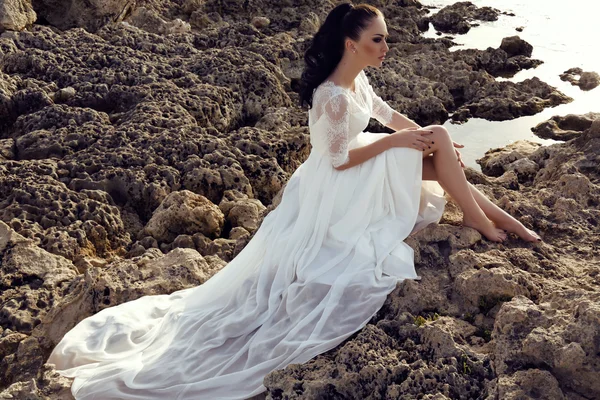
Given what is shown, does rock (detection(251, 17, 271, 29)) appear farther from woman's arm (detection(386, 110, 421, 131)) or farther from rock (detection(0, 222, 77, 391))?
rock (detection(0, 222, 77, 391))

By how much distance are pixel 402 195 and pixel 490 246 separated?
69 centimetres

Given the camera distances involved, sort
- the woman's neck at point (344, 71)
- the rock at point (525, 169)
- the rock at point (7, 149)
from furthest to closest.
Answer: the rock at point (7, 149) < the rock at point (525, 169) < the woman's neck at point (344, 71)

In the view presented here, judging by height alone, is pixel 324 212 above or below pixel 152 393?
above

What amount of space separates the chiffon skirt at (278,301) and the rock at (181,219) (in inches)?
49.7

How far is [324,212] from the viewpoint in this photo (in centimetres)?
450

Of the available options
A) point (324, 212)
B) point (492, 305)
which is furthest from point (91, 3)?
point (492, 305)

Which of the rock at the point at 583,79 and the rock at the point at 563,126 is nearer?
the rock at the point at 563,126

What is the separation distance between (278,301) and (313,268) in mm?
296

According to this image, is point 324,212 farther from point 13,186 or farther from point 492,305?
point 13,186

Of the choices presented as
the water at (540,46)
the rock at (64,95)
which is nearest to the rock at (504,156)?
the water at (540,46)

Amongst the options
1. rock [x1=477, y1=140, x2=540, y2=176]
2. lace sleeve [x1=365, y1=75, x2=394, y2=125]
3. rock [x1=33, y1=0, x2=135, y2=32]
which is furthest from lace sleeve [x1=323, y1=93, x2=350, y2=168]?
rock [x1=33, y1=0, x2=135, y2=32]

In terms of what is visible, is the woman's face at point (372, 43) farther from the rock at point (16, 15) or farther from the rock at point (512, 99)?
the rock at point (16, 15)

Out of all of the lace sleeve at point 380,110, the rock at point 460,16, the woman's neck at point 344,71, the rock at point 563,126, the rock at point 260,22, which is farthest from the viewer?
the rock at point 460,16

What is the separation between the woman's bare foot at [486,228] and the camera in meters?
4.55
